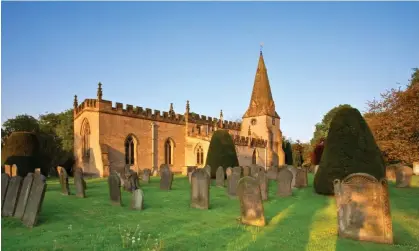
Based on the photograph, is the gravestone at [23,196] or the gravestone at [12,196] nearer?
the gravestone at [23,196]

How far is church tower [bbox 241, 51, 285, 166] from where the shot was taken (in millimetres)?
41281

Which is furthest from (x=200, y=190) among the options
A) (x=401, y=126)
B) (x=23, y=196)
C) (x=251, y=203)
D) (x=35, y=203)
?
(x=401, y=126)

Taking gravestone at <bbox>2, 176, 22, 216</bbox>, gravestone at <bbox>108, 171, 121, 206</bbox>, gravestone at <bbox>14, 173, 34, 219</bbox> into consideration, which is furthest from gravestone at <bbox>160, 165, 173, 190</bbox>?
gravestone at <bbox>14, 173, 34, 219</bbox>

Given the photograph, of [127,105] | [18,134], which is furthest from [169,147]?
[18,134]

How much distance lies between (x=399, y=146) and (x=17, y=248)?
23346 millimetres

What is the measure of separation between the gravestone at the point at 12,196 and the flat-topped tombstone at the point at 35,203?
85 cm

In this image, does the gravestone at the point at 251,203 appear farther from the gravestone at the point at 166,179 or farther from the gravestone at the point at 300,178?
the gravestone at the point at 300,178

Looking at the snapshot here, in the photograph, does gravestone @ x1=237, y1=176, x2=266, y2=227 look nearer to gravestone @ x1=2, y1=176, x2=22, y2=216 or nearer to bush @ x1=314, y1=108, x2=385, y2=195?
bush @ x1=314, y1=108, x2=385, y2=195

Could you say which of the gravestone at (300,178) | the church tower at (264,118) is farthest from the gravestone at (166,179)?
the church tower at (264,118)

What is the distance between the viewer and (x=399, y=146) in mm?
22219

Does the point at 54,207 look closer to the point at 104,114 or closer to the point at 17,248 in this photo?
the point at 17,248

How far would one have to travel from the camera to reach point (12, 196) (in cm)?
918

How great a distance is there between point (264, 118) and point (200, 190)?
102 ft

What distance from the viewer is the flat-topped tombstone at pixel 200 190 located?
1108 centimetres
